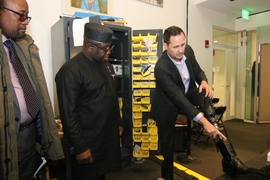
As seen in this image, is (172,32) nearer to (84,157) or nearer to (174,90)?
(174,90)

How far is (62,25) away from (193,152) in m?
2.61

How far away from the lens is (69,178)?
1.78 m

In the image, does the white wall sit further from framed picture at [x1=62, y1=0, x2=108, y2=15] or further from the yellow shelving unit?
the yellow shelving unit

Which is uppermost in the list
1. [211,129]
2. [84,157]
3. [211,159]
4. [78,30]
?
[78,30]

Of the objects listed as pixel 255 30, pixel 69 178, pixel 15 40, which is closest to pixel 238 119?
pixel 255 30

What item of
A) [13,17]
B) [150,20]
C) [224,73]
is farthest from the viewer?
[224,73]

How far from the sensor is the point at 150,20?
331cm

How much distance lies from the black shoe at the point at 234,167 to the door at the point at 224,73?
4013 mm

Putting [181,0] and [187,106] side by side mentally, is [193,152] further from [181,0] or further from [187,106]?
[181,0]

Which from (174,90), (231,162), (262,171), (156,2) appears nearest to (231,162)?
(231,162)

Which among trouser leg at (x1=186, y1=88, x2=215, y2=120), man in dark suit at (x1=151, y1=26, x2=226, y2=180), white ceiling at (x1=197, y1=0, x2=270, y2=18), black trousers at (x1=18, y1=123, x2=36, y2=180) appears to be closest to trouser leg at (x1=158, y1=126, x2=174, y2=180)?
man in dark suit at (x1=151, y1=26, x2=226, y2=180)

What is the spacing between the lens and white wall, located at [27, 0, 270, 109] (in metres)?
2.30

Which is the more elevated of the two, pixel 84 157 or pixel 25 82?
pixel 25 82

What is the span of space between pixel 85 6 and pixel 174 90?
1.78 metres
